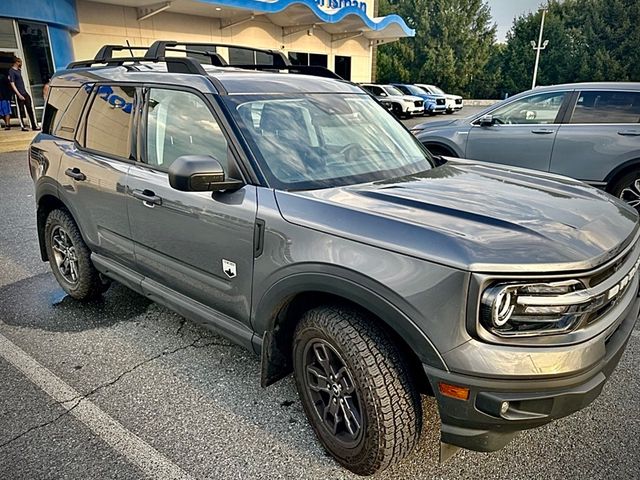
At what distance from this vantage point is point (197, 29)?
20.0 m

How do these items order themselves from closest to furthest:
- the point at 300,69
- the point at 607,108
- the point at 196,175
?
the point at 196,175 < the point at 300,69 < the point at 607,108

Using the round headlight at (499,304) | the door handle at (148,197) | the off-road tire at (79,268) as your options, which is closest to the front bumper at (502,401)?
the round headlight at (499,304)

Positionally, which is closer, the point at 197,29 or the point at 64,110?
the point at 64,110

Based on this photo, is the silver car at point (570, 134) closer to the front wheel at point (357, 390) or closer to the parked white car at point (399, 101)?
the front wheel at point (357, 390)

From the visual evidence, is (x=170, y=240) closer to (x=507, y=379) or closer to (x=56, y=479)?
(x=56, y=479)

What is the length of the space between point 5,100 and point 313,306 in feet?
52.1

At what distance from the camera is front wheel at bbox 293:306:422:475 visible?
202 centimetres

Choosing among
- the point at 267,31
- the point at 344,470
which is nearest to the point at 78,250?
the point at 344,470

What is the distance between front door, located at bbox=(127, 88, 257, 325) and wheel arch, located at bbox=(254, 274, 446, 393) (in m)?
0.20

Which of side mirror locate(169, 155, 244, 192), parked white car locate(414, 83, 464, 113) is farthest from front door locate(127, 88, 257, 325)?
parked white car locate(414, 83, 464, 113)

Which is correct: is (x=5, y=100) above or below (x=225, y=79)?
below

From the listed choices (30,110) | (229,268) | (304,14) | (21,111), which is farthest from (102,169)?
(304,14)

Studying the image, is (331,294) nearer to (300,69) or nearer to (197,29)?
(300,69)

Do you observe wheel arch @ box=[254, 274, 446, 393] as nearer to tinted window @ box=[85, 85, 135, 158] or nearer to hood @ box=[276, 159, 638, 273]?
hood @ box=[276, 159, 638, 273]
